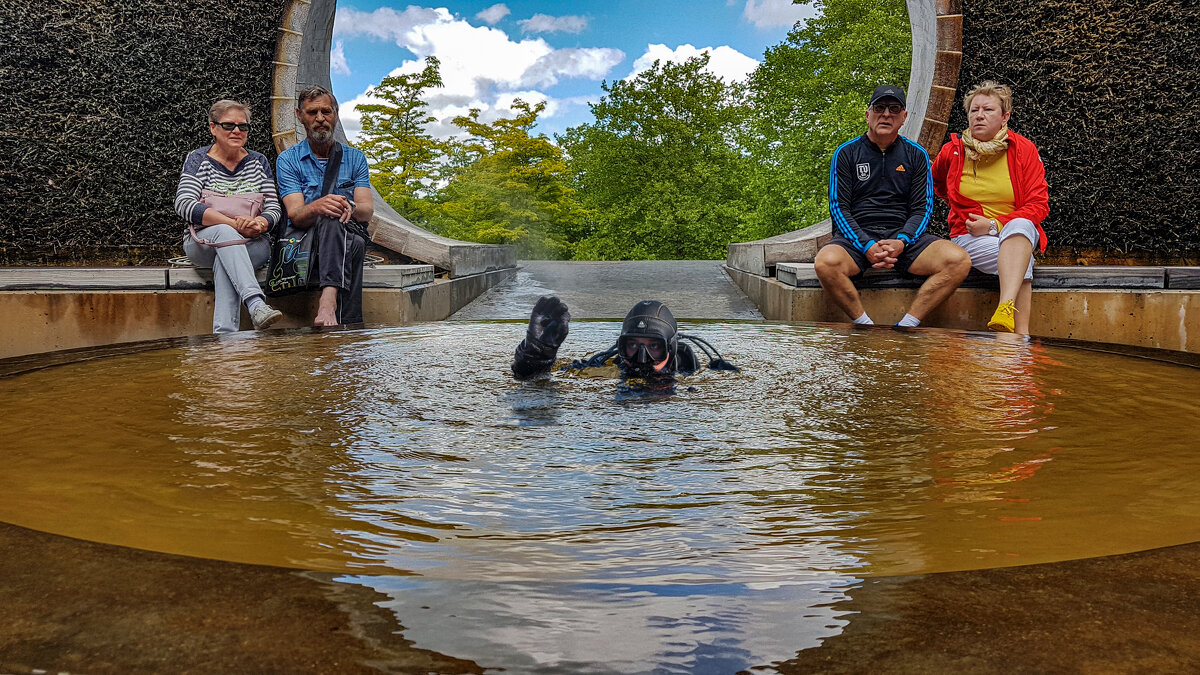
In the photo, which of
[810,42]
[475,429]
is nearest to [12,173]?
[475,429]

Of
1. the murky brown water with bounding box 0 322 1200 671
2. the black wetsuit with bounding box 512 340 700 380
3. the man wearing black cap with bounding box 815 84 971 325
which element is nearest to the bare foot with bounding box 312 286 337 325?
the murky brown water with bounding box 0 322 1200 671

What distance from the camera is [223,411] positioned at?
2705 mm

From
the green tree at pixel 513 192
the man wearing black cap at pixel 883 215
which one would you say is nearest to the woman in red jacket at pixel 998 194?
the man wearing black cap at pixel 883 215

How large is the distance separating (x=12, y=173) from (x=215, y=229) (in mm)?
3936

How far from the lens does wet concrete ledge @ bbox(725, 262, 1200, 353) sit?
20.1ft

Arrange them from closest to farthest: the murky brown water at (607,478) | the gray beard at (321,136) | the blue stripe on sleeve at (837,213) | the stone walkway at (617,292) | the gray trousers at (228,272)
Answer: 1. the murky brown water at (607,478)
2. the gray trousers at (228,272)
3. the blue stripe on sleeve at (837,213)
4. the gray beard at (321,136)
5. the stone walkway at (617,292)

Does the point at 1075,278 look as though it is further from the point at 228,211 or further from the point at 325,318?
the point at 228,211

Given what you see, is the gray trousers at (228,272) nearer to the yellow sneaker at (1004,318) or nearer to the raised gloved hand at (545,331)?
the raised gloved hand at (545,331)

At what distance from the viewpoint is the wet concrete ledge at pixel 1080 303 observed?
6121mm

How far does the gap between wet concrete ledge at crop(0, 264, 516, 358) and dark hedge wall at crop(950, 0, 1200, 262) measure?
535 cm

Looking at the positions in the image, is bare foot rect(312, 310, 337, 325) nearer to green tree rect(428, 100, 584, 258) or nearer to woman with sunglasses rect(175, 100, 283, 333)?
woman with sunglasses rect(175, 100, 283, 333)

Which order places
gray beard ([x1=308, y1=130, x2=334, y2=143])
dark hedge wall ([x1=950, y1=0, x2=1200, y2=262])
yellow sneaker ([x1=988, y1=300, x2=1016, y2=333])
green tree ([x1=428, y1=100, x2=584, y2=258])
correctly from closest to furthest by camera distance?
yellow sneaker ([x1=988, y1=300, x2=1016, y2=333]) → gray beard ([x1=308, y1=130, x2=334, y2=143]) → dark hedge wall ([x1=950, y1=0, x2=1200, y2=262]) → green tree ([x1=428, y1=100, x2=584, y2=258])

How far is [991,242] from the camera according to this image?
586cm

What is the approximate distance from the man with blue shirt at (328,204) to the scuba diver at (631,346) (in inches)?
111
